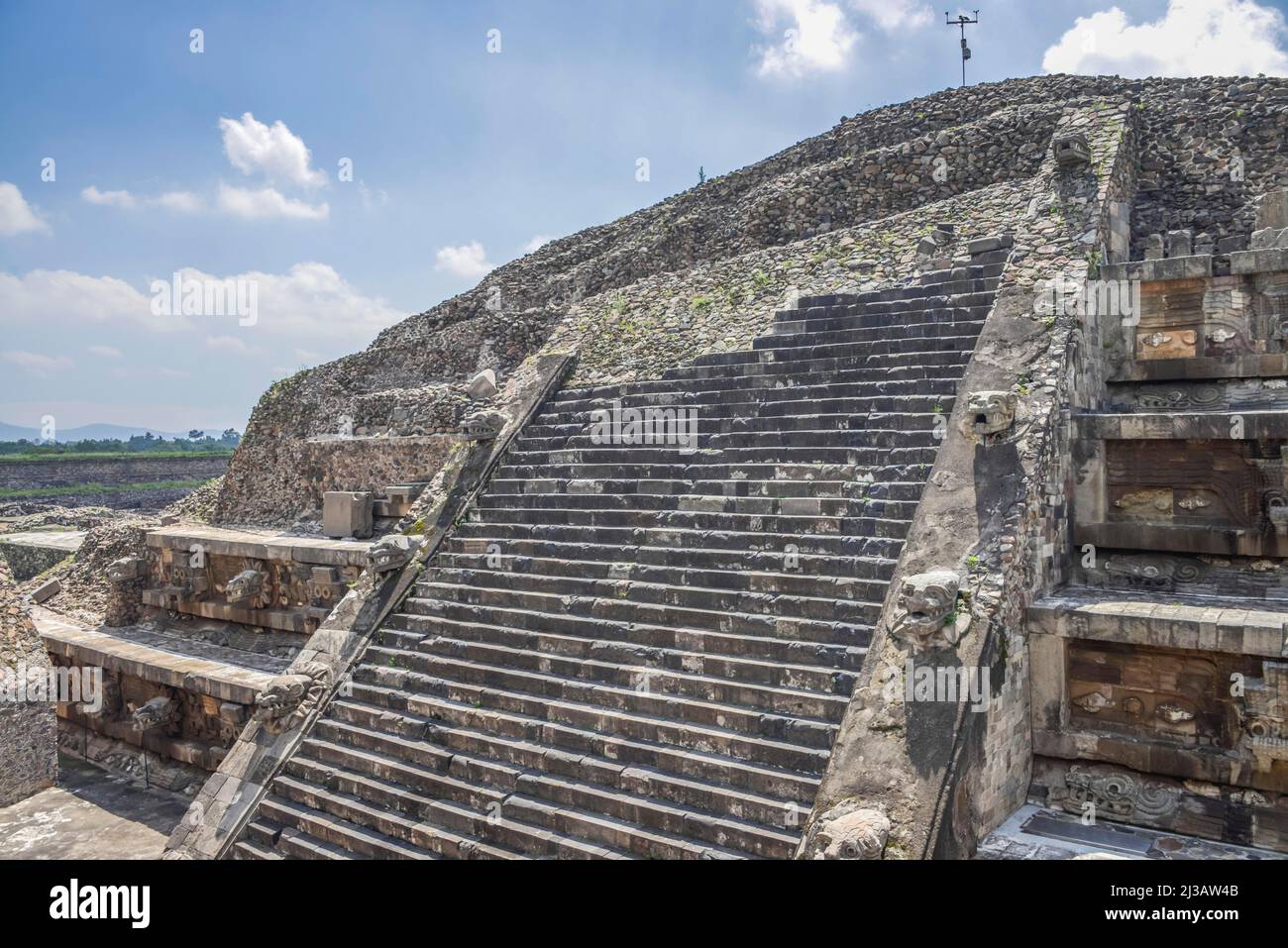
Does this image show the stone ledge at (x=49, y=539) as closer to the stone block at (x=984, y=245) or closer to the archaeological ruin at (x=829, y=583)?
the archaeological ruin at (x=829, y=583)

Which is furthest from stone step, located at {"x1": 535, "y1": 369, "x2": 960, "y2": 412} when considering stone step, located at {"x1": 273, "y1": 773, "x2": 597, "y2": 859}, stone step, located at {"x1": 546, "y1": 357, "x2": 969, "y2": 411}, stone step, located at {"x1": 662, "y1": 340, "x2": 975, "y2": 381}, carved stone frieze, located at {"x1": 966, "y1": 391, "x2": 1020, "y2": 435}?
stone step, located at {"x1": 273, "y1": 773, "x2": 597, "y2": 859}

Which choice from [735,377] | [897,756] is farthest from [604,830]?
[735,377]

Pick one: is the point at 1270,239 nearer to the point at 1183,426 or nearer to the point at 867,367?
the point at 1183,426

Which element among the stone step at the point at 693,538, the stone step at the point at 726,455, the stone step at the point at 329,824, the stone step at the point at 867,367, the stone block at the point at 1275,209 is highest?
the stone block at the point at 1275,209

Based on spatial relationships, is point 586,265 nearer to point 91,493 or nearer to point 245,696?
point 245,696

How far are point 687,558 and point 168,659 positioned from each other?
29.0ft

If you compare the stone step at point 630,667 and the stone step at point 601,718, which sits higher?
the stone step at point 630,667

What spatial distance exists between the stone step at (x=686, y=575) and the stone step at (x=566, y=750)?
1703 millimetres

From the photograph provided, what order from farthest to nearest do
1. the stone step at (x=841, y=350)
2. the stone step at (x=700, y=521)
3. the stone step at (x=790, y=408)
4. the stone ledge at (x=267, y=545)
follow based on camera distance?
the stone ledge at (x=267, y=545) < the stone step at (x=841, y=350) < the stone step at (x=790, y=408) < the stone step at (x=700, y=521)

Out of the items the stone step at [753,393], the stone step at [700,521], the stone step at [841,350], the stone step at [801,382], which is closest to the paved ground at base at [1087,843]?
the stone step at [700,521]

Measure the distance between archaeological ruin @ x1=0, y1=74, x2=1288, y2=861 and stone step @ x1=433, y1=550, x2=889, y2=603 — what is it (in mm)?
41

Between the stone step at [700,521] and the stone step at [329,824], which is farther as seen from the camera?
the stone step at [700,521]

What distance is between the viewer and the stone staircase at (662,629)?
6.64 m

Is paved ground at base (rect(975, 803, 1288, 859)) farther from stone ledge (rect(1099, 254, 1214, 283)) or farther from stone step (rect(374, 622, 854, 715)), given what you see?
stone ledge (rect(1099, 254, 1214, 283))
